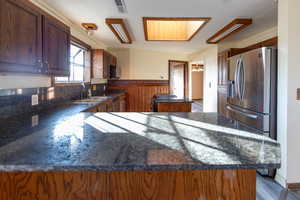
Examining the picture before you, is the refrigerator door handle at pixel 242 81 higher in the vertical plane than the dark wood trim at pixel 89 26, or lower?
lower

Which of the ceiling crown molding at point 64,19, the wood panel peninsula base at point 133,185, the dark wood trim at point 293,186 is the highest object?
the ceiling crown molding at point 64,19

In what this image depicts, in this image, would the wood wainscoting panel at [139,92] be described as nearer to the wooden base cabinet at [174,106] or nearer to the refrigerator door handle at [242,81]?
the wooden base cabinet at [174,106]

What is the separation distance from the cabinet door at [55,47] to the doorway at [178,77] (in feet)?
17.1

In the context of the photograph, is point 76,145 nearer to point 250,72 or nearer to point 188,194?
point 188,194

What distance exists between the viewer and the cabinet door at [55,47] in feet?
6.82

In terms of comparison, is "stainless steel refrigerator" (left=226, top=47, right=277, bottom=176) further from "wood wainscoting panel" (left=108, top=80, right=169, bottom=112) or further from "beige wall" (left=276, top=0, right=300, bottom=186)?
"wood wainscoting panel" (left=108, top=80, right=169, bottom=112)

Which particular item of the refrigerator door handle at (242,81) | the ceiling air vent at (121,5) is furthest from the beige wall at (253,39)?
the ceiling air vent at (121,5)

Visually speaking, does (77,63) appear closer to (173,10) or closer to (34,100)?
(34,100)

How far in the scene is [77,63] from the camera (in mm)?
4363

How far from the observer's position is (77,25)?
12.8ft

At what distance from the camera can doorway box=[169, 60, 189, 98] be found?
7670mm

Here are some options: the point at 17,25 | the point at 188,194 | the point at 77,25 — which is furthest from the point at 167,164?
the point at 77,25

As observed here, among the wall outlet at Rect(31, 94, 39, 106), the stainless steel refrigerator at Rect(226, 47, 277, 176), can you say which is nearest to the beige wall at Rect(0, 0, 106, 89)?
the wall outlet at Rect(31, 94, 39, 106)

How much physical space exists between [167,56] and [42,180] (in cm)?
675
